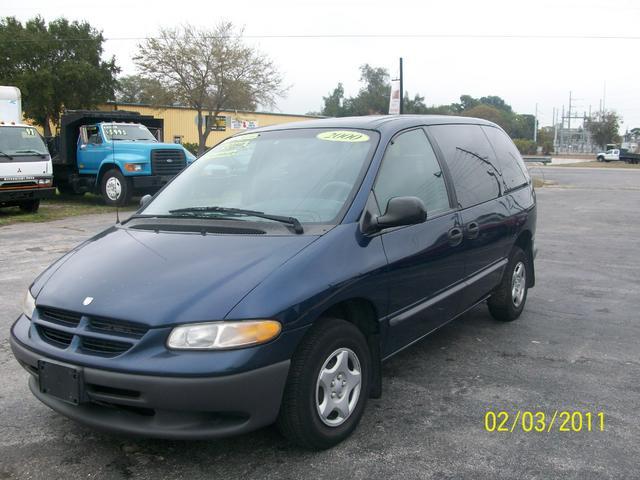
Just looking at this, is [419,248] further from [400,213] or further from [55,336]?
[55,336]

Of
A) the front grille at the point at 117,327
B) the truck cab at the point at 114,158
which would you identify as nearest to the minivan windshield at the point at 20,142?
the truck cab at the point at 114,158

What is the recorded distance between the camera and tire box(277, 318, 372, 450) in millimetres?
2914

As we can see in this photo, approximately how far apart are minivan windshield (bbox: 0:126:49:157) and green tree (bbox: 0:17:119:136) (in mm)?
24291

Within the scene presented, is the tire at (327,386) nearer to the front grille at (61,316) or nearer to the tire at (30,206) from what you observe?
the front grille at (61,316)

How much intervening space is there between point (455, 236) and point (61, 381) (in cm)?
264

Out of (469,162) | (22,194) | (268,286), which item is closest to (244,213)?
(268,286)

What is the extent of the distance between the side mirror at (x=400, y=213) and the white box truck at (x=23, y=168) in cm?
1207

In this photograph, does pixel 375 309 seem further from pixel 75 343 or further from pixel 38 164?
pixel 38 164

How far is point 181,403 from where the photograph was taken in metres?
2.64

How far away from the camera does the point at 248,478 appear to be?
289 centimetres

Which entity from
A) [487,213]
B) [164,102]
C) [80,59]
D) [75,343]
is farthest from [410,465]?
[80,59]

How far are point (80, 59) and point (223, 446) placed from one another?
41.5 m
